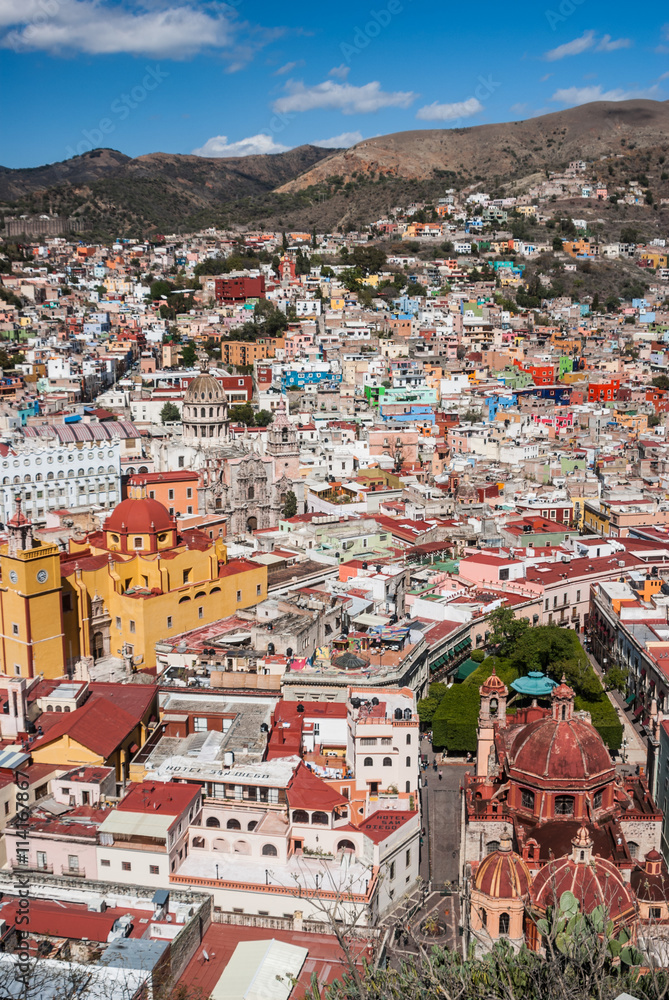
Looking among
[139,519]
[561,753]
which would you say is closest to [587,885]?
[561,753]

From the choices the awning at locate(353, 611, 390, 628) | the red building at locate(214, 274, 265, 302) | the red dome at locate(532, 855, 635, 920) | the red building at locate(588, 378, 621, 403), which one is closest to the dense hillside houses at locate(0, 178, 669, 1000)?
the red dome at locate(532, 855, 635, 920)

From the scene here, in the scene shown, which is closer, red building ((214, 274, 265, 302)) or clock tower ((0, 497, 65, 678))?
clock tower ((0, 497, 65, 678))

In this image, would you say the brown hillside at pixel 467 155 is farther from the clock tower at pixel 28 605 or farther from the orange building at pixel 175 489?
the clock tower at pixel 28 605

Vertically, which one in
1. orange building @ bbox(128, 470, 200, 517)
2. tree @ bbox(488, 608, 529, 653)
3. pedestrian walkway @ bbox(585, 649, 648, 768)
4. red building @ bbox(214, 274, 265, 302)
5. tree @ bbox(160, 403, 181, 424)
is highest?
red building @ bbox(214, 274, 265, 302)

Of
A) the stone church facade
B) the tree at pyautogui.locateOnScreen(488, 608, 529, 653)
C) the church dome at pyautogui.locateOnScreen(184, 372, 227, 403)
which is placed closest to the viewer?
the tree at pyautogui.locateOnScreen(488, 608, 529, 653)

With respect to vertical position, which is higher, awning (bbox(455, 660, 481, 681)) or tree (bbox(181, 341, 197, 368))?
tree (bbox(181, 341, 197, 368))

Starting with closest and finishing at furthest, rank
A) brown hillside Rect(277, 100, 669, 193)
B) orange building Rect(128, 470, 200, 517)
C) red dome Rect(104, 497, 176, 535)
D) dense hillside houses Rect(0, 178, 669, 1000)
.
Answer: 1. dense hillside houses Rect(0, 178, 669, 1000)
2. red dome Rect(104, 497, 176, 535)
3. orange building Rect(128, 470, 200, 517)
4. brown hillside Rect(277, 100, 669, 193)

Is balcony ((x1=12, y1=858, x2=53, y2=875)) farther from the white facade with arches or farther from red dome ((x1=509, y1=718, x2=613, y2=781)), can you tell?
the white facade with arches
